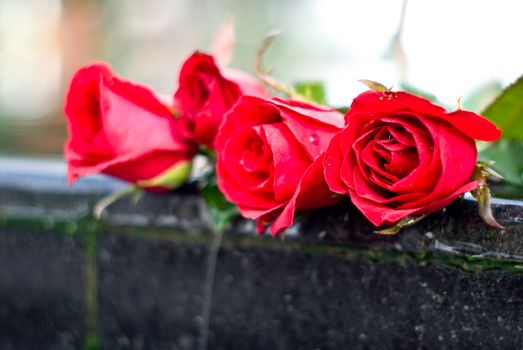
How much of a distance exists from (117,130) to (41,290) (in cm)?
27

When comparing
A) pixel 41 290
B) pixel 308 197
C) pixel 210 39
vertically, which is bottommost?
pixel 41 290

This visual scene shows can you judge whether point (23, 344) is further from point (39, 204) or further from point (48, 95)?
point (48, 95)

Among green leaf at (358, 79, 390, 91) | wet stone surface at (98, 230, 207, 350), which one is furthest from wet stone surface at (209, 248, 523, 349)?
green leaf at (358, 79, 390, 91)

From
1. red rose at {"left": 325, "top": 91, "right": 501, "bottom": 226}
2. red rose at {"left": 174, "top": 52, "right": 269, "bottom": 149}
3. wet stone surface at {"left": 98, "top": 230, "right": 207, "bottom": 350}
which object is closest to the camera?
red rose at {"left": 325, "top": 91, "right": 501, "bottom": 226}

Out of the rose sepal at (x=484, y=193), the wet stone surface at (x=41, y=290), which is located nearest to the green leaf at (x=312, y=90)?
the rose sepal at (x=484, y=193)

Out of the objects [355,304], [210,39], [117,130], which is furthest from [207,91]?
[210,39]

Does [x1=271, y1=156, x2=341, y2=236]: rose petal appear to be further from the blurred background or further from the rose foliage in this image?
the blurred background

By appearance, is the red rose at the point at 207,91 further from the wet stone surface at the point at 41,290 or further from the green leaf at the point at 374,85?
the wet stone surface at the point at 41,290

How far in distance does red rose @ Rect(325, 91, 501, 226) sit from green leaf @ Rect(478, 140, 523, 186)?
114 millimetres

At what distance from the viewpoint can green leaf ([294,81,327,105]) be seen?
446 mm

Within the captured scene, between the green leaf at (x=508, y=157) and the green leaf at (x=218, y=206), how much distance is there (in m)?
0.19

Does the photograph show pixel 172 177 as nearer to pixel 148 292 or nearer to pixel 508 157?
pixel 148 292

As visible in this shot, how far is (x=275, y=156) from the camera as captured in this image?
342 mm

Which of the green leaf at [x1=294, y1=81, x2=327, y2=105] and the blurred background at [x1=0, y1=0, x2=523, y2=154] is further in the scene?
the blurred background at [x1=0, y1=0, x2=523, y2=154]
